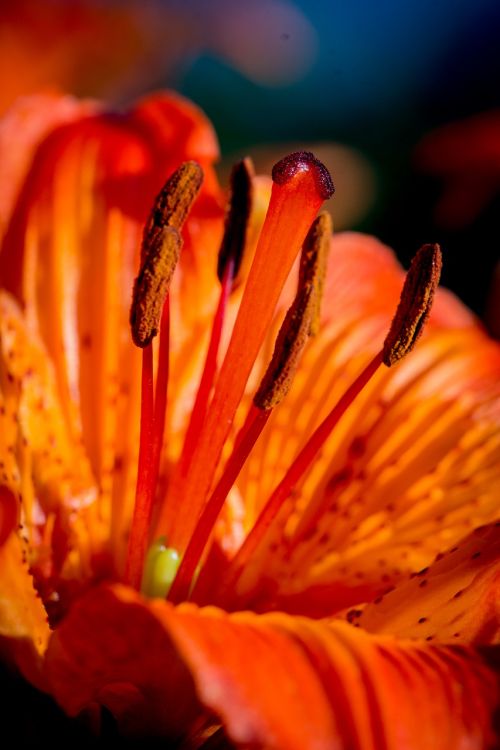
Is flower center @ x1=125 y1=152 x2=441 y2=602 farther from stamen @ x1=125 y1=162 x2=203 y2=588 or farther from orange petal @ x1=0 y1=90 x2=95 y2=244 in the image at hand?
orange petal @ x1=0 y1=90 x2=95 y2=244

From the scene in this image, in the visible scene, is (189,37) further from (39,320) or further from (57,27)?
(39,320)

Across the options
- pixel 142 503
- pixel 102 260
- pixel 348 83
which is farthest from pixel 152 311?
pixel 348 83

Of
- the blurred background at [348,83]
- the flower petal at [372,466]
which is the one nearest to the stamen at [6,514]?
the flower petal at [372,466]

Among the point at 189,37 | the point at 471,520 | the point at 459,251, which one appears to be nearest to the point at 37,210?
the point at 471,520

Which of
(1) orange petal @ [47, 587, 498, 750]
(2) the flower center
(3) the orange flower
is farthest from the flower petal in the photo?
(1) orange petal @ [47, 587, 498, 750]

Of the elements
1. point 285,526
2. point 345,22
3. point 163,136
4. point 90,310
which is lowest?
point 285,526

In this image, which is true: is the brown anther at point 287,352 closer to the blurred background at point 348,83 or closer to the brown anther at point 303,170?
the brown anther at point 303,170
